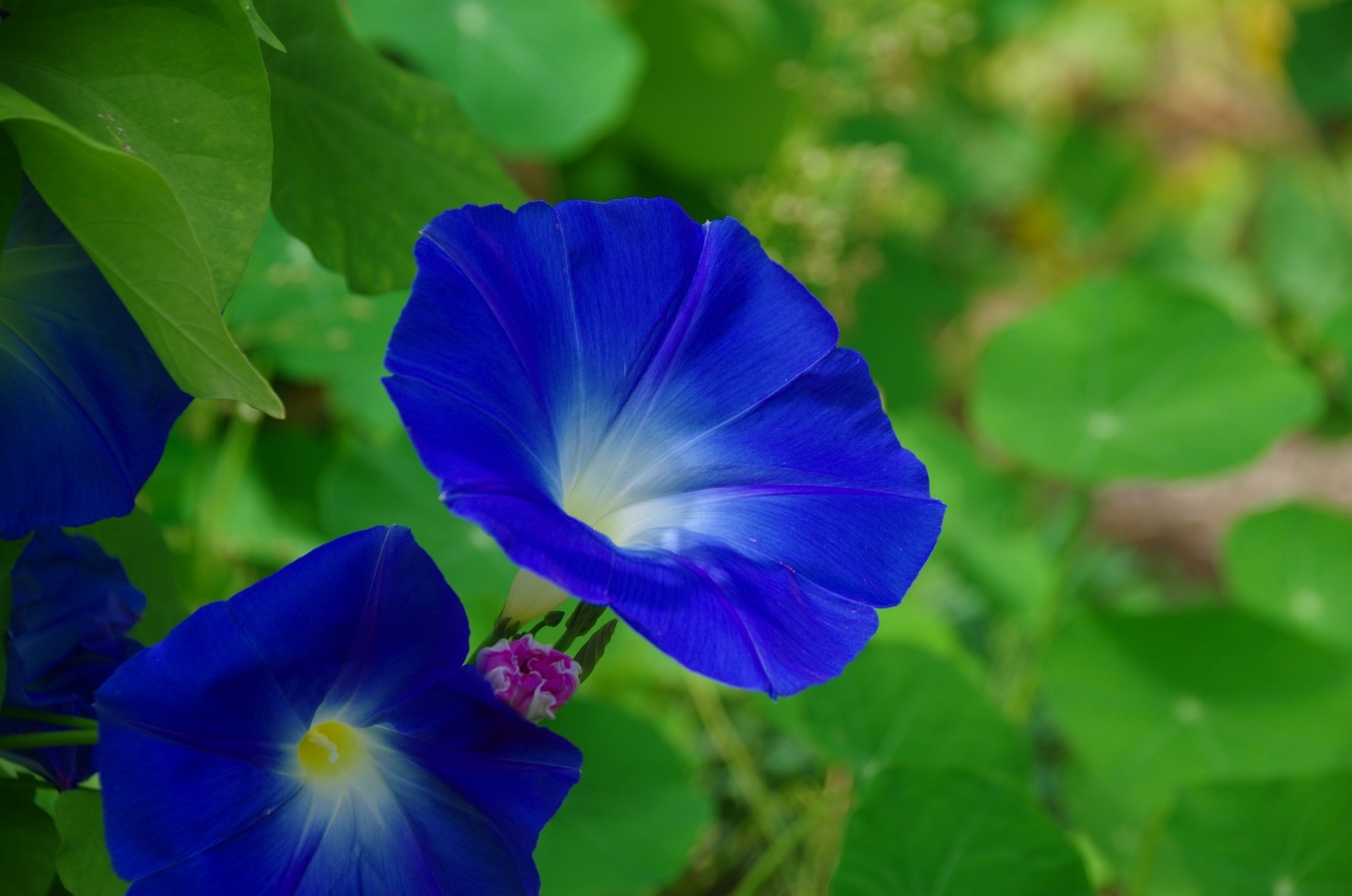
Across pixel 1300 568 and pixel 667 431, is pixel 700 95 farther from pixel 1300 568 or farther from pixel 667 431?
pixel 667 431

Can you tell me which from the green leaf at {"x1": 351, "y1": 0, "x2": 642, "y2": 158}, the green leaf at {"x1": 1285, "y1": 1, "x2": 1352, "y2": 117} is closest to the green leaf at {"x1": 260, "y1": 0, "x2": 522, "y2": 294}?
the green leaf at {"x1": 351, "y1": 0, "x2": 642, "y2": 158}

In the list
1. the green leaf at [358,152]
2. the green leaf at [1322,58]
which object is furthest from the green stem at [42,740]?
the green leaf at [1322,58]

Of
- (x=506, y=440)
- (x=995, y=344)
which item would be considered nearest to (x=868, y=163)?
(x=995, y=344)

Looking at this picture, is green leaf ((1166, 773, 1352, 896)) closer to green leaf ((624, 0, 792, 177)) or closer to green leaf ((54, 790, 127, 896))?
green leaf ((54, 790, 127, 896))

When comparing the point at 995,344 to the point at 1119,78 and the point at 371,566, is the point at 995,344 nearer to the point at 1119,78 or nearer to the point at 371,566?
the point at 371,566

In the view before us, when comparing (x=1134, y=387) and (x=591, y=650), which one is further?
(x=1134, y=387)

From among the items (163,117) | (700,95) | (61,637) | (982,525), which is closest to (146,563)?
(61,637)
